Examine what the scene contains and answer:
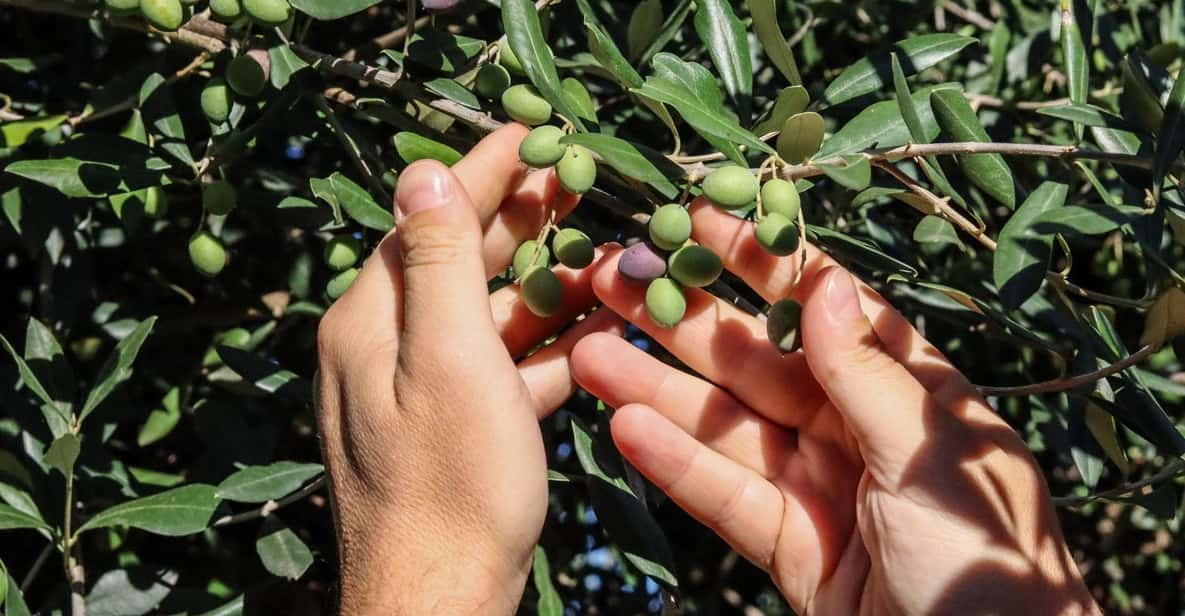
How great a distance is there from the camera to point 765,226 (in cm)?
119

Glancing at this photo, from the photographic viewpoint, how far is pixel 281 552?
1.70 meters

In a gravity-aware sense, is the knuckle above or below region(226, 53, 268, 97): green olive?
below

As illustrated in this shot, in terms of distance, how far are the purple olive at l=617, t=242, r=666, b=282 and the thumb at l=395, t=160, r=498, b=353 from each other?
0.17 meters

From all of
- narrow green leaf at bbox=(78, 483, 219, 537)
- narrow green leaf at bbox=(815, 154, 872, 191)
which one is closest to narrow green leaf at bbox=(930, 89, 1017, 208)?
narrow green leaf at bbox=(815, 154, 872, 191)

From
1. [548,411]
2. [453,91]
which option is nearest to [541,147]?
[453,91]

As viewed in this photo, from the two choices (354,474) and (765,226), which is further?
(354,474)

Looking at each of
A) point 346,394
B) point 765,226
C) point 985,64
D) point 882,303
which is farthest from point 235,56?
point 985,64

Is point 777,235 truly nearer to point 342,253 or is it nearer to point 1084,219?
point 1084,219

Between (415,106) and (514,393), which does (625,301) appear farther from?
(415,106)

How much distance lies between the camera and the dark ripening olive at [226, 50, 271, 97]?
4.82 ft

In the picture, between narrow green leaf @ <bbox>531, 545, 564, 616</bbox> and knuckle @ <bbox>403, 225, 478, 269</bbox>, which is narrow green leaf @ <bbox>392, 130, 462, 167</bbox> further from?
narrow green leaf @ <bbox>531, 545, 564, 616</bbox>

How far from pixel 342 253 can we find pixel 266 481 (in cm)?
37

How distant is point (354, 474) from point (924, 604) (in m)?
0.71

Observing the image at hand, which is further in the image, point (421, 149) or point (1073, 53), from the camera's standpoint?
point (1073, 53)
